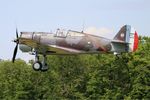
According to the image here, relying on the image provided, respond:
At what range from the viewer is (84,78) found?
3226 inches

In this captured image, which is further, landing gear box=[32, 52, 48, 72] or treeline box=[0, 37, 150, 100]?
treeline box=[0, 37, 150, 100]

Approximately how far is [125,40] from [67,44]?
5.33 m

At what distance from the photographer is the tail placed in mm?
42344

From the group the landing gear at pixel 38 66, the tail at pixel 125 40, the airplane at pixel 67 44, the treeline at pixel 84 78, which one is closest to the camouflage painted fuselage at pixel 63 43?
the airplane at pixel 67 44

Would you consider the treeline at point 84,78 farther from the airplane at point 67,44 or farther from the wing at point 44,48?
the wing at point 44,48

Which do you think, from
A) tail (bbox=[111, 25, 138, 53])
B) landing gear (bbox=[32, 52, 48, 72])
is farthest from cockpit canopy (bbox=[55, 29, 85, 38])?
tail (bbox=[111, 25, 138, 53])

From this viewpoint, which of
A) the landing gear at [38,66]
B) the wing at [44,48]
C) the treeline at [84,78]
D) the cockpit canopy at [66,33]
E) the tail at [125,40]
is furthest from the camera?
the treeline at [84,78]

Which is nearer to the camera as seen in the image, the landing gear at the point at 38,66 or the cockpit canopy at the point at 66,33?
the landing gear at the point at 38,66

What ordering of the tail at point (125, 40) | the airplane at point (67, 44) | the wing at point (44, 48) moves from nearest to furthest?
1. the wing at point (44, 48)
2. the airplane at point (67, 44)
3. the tail at point (125, 40)

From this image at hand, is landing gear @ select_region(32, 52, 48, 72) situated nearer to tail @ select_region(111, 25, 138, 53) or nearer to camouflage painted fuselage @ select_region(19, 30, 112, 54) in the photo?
camouflage painted fuselage @ select_region(19, 30, 112, 54)

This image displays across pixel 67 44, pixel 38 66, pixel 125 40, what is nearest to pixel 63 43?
pixel 67 44

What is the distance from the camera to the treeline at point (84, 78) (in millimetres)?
70688

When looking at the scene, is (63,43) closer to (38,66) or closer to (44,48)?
(44,48)

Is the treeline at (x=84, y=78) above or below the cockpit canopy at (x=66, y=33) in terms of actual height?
below
